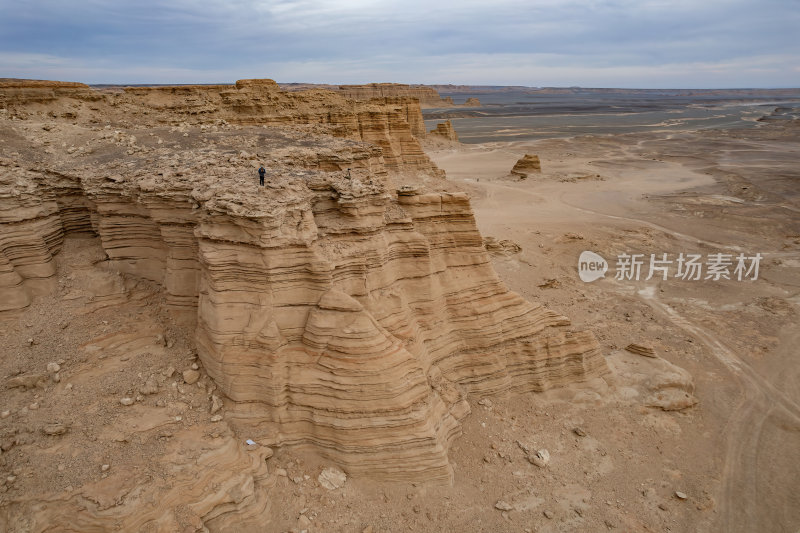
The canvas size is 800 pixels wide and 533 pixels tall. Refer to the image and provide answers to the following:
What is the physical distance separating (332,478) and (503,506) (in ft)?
10.7

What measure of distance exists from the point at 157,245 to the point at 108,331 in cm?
210

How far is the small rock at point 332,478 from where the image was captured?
8578mm

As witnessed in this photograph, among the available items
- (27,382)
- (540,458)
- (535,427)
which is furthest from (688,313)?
(27,382)

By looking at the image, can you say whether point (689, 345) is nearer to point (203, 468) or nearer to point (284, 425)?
point (284, 425)

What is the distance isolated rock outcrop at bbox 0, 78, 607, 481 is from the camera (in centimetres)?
862

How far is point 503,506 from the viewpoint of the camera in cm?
907

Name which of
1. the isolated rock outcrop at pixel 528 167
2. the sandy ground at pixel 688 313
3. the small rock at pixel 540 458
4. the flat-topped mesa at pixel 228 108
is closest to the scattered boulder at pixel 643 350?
the sandy ground at pixel 688 313

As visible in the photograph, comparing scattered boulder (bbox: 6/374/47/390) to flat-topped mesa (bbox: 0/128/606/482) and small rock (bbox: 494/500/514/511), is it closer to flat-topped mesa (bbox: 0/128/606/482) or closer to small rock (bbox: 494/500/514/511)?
flat-topped mesa (bbox: 0/128/606/482)

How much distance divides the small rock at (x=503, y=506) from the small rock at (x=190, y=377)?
6177 millimetres

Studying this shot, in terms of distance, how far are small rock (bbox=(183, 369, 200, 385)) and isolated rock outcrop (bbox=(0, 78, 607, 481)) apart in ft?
0.94

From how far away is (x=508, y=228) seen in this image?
30.8 metres

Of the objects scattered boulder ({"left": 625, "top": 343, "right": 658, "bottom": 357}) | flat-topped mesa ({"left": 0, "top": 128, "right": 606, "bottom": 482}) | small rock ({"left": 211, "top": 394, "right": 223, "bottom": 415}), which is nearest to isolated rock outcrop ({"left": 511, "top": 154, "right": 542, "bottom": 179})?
scattered boulder ({"left": 625, "top": 343, "right": 658, "bottom": 357})

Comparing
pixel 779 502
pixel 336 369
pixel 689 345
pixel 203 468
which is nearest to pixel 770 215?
pixel 689 345

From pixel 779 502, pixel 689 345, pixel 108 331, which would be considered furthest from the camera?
pixel 689 345
